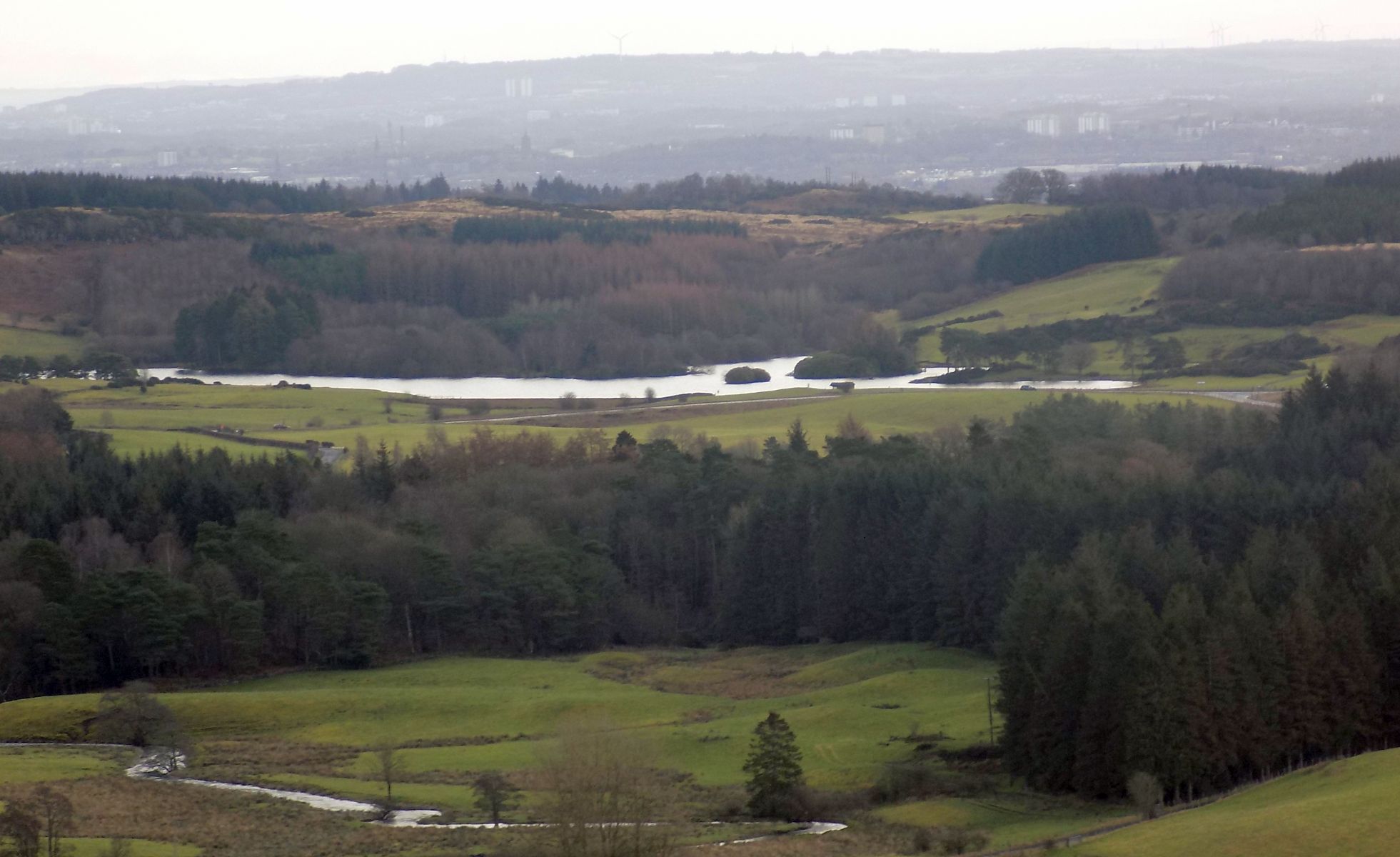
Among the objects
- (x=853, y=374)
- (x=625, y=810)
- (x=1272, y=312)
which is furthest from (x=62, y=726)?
(x=1272, y=312)

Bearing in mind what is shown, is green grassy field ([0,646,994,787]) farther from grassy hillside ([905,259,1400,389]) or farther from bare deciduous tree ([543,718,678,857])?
grassy hillside ([905,259,1400,389])

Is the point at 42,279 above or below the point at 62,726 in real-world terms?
above

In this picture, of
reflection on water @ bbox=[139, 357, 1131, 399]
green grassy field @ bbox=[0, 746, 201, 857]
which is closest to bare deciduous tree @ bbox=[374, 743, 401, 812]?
green grassy field @ bbox=[0, 746, 201, 857]

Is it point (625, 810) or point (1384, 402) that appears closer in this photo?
point (625, 810)

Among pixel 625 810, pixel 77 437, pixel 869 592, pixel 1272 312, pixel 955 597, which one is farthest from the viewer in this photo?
pixel 1272 312

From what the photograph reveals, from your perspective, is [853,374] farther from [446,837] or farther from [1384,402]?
[446,837]

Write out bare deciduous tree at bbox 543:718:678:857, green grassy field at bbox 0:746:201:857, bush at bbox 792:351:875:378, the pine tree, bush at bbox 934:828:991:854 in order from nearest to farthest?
bare deciduous tree at bbox 543:718:678:857, bush at bbox 934:828:991:854, green grassy field at bbox 0:746:201:857, the pine tree, bush at bbox 792:351:875:378

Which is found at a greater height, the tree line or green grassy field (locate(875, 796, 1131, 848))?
the tree line
